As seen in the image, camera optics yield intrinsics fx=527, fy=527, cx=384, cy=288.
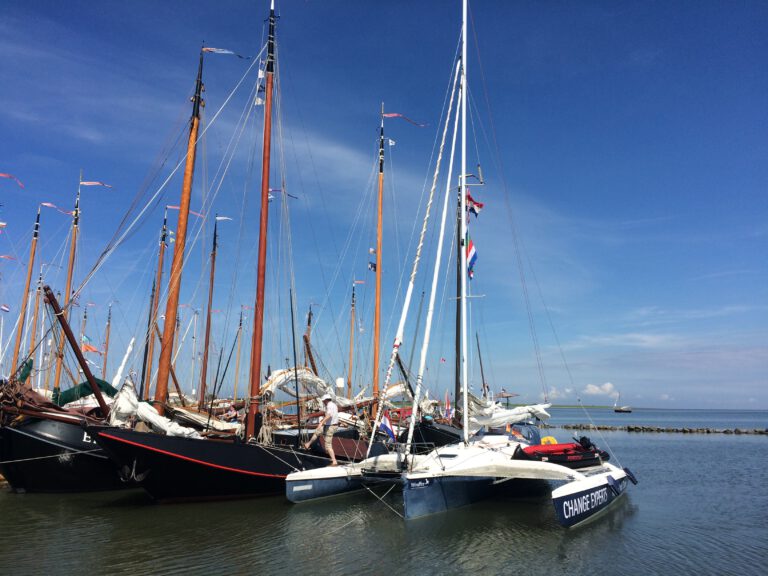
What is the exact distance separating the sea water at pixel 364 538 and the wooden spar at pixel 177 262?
4177mm

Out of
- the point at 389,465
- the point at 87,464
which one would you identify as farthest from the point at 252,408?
the point at 87,464

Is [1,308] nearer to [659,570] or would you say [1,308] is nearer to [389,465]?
[389,465]

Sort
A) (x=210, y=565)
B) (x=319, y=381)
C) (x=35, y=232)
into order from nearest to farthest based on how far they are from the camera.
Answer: (x=210, y=565), (x=319, y=381), (x=35, y=232)

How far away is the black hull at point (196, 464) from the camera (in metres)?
16.1

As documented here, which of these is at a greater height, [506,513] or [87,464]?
[87,464]

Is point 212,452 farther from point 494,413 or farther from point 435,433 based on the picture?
point 494,413

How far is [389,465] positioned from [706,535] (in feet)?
31.4

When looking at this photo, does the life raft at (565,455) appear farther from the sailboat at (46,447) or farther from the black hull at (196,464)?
the sailboat at (46,447)

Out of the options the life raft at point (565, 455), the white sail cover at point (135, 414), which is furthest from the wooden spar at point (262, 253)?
the life raft at point (565, 455)

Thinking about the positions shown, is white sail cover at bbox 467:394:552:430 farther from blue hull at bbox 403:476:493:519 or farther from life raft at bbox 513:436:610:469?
blue hull at bbox 403:476:493:519

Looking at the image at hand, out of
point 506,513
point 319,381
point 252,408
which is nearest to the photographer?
point 506,513

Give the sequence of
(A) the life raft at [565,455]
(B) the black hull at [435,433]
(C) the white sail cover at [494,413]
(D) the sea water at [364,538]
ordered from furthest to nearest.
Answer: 1. (B) the black hull at [435,433]
2. (C) the white sail cover at [494,413]
3. (A) the life raft at [565,455]
4. (D) the sea water at [364,538]

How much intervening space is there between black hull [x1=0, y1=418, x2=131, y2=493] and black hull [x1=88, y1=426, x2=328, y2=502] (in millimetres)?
3551

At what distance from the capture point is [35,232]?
34969mm
